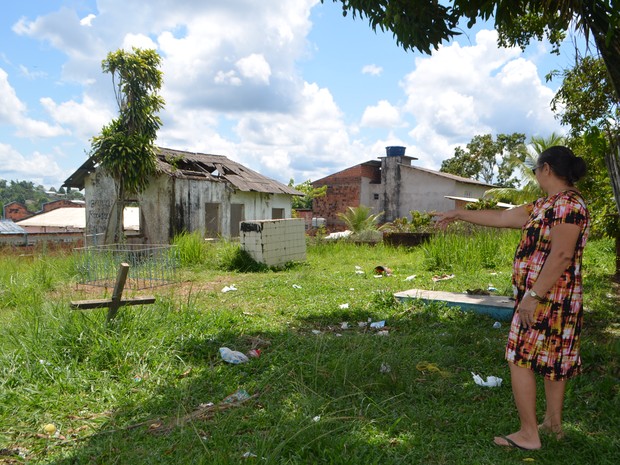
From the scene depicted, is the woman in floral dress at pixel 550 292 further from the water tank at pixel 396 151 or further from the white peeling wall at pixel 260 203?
the water tank at pixel 396 151

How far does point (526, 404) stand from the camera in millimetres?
2676

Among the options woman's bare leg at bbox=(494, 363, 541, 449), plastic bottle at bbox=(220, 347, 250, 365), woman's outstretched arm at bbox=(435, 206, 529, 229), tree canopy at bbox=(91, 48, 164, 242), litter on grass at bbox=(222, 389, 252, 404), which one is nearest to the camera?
woman's bare leg at bbox=(494, 363, 541, 449)

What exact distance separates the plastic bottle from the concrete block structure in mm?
7013

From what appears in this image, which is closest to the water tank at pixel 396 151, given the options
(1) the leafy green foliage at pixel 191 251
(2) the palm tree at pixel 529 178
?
(2) the palm tree at pixel 529 178

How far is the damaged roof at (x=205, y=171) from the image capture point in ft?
53.5

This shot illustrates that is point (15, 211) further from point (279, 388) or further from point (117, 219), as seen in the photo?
point (279, 388)

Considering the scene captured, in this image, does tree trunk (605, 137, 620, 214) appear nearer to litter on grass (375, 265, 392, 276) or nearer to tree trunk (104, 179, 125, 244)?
litter on grass (375, 265, 392, 276)

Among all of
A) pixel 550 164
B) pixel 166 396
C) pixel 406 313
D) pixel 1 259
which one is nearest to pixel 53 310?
pixel 166 396

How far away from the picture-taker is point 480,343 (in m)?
4.69

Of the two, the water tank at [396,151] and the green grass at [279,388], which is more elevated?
the water tank at [396,151]

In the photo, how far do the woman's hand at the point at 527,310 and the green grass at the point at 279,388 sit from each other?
0.70 m

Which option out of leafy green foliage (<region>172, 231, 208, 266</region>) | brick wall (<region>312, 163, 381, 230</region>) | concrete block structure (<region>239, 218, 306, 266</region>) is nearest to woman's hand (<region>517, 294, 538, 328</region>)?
concrete block structure (<region>239, 218, 306, 266</region>)

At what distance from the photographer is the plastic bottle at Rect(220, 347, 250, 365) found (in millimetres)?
4188

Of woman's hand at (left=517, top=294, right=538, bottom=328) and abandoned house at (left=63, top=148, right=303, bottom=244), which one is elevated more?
abandoned house at (left=63, top=148, right=303, bottom=244)
